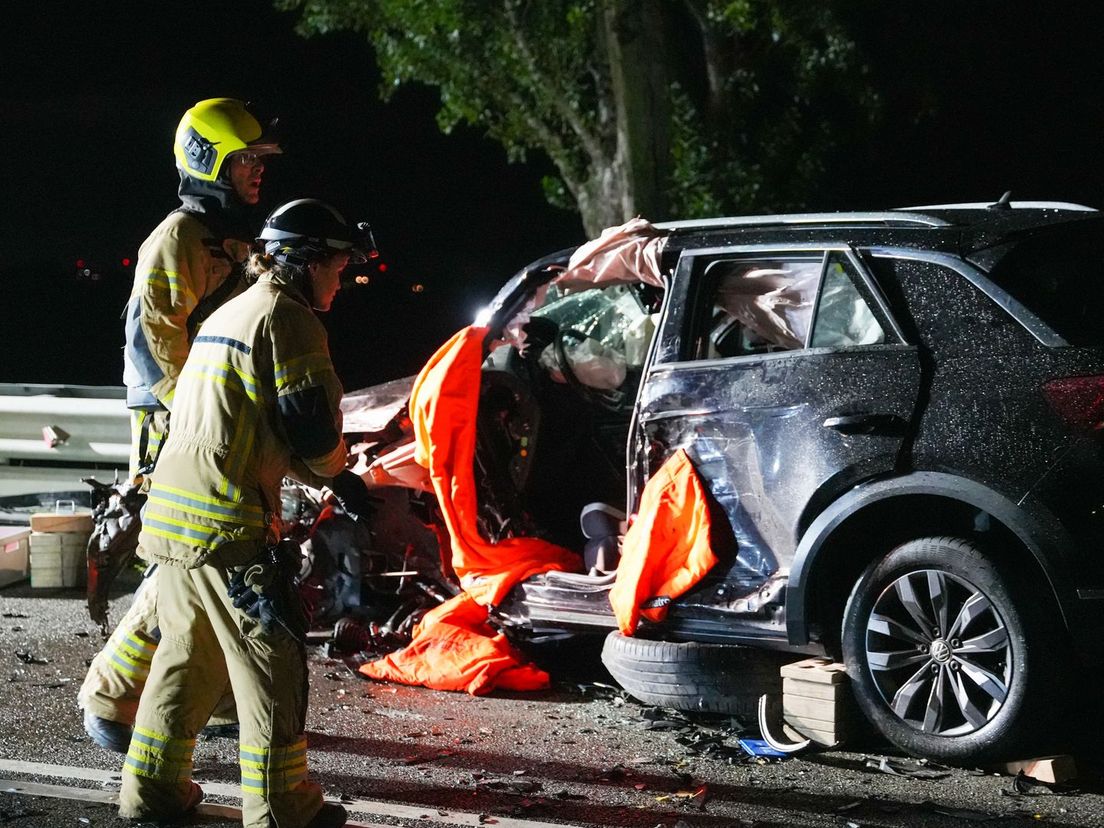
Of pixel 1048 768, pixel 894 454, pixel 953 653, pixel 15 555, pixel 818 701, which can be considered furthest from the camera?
pixel 15 555

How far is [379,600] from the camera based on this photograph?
277 inches

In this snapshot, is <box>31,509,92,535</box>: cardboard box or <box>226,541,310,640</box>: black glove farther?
<box>31,509,92,535</box>: cardboard box

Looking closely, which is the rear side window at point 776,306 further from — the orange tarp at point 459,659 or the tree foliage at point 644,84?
the tree foliage at point 644,84

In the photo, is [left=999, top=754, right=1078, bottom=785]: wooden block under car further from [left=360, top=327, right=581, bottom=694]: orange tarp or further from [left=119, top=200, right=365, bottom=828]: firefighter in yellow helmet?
[left=119, top=200, right=365, bottom=828]: firefighter in yellow helmet

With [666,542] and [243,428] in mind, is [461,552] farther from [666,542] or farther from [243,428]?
[243,428]

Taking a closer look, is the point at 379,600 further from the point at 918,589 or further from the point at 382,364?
the point at 382,364

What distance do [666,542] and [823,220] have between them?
1398mm

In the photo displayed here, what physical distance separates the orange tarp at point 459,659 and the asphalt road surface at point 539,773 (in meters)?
0.06

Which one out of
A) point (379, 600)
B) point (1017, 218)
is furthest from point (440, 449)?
point (1017, 218)

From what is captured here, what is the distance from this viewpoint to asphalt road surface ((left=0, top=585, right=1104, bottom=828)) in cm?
471

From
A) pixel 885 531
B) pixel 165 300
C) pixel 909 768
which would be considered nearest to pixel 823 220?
pixel 885 531

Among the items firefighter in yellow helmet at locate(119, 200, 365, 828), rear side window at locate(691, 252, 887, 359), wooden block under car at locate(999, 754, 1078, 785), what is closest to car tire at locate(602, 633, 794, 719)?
wooden block under car at locate(999, 754, 1078, 785)

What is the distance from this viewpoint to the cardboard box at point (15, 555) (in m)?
8.41

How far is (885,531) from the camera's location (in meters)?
5.31
